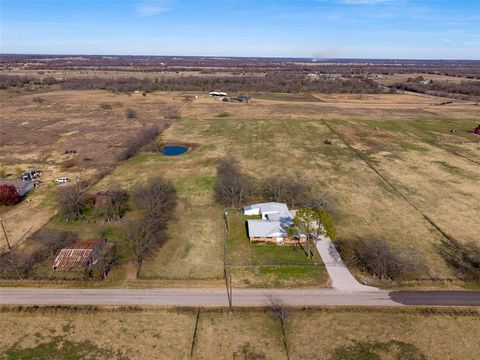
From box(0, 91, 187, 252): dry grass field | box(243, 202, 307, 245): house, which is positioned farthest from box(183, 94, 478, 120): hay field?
box(243, 202, 307, 245): house

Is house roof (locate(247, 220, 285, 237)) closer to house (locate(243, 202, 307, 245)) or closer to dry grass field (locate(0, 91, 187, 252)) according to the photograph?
house (locate(243, 202, 307, 245))

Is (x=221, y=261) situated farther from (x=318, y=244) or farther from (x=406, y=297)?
(x=406, y=297)

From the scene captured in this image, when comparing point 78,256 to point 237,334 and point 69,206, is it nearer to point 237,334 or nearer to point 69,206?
point 69,206

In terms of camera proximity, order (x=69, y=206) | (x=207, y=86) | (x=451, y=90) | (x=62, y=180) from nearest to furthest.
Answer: (x=69, y=206) → (x=62, y=180) → (x=451, y=90) → (x=207, y=86)

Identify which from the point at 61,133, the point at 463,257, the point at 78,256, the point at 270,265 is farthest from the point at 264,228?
the point at 61,133

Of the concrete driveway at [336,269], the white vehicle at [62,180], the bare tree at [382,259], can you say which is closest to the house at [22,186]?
the white vehicle at [62,180]

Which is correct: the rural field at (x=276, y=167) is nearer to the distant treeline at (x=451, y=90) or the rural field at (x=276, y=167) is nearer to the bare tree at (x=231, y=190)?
the bare tree at (x=231, y=190)

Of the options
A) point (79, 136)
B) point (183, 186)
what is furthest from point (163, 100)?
point (183, 186)
